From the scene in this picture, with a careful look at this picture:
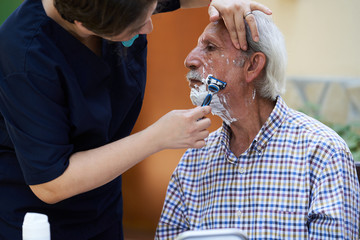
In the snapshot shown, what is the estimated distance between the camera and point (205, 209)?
5.73ft

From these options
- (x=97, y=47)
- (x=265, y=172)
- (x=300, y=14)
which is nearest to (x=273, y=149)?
(x=265, y=172)

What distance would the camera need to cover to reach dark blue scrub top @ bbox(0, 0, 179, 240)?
130 cm

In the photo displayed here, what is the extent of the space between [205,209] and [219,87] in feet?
1.59

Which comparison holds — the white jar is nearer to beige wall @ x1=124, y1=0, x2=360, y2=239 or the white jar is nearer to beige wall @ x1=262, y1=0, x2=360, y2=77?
beige wall @ x1=124, y1=0, x2=360, y2=239

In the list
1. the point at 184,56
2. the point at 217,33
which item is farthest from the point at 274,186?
the point at 184,56

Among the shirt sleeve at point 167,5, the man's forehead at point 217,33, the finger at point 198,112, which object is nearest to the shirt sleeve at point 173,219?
the finger at point 198,112

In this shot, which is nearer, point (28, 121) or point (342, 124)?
point (28, 121)

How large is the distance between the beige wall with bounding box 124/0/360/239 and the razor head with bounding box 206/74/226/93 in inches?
49.7

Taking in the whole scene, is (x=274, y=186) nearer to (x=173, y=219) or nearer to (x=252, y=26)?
(x=173, y=219)

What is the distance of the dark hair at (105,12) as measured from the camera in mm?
1183

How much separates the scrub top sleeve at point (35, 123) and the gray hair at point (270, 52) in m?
0.77

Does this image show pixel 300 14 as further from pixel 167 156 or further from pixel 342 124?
pixel 167 156

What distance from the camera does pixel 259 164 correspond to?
1655 millimetres

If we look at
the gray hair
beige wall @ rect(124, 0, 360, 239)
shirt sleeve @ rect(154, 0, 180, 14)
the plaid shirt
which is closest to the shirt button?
the plaid shirt
